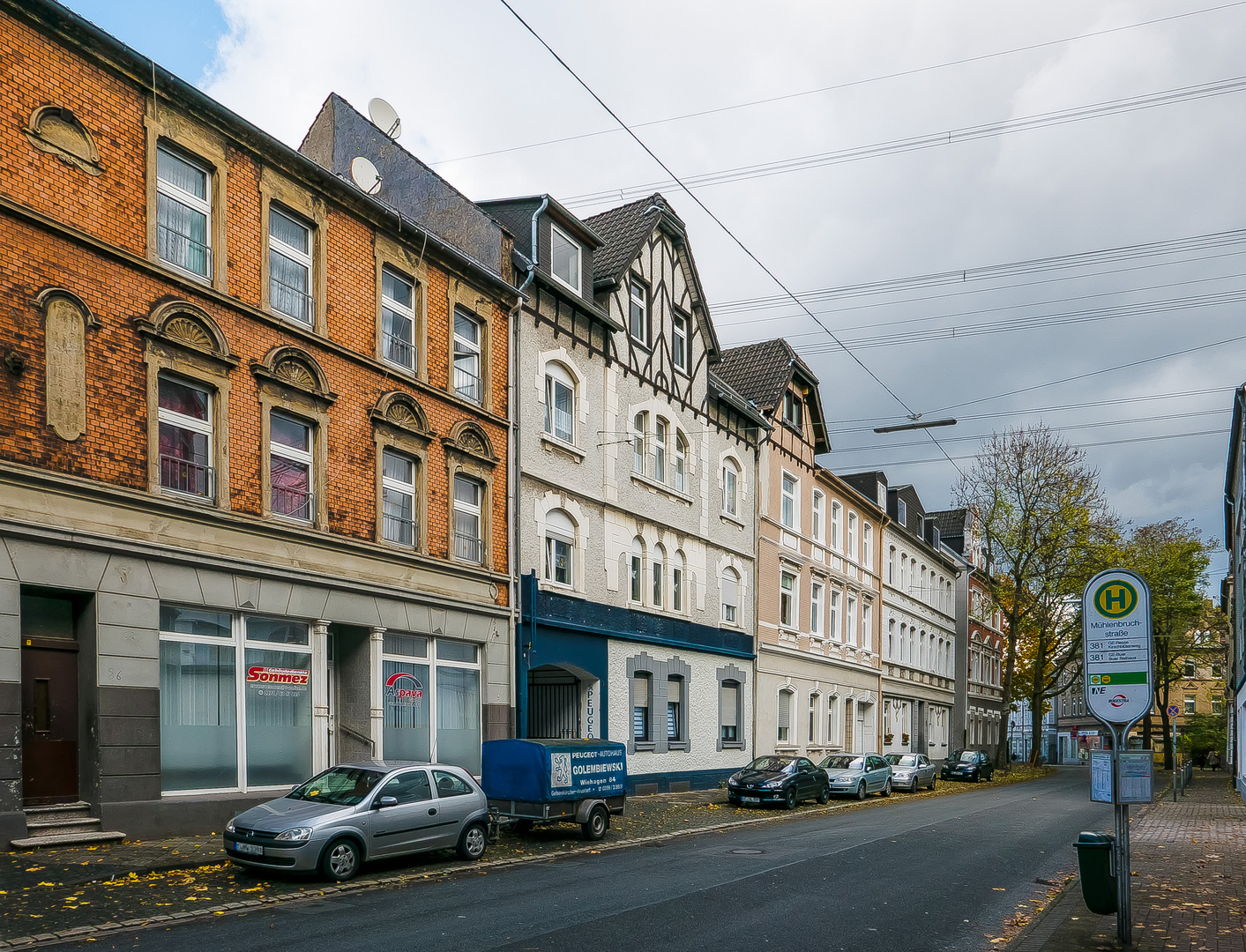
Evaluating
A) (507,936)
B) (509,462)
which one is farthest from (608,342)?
(507,936)

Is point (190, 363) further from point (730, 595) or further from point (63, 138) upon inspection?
point (730, 595)

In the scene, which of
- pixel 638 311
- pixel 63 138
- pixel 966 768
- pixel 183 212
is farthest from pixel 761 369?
pixel 63 138

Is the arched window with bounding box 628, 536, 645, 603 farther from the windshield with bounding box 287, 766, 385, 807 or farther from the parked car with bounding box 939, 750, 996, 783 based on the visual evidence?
the parked car with bounding box 939, 750, 996, 783

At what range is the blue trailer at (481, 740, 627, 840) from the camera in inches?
696

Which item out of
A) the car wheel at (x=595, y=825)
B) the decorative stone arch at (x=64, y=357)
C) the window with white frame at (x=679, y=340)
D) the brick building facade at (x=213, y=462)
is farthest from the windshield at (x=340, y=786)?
the window with white frame at (x=679, y=340)

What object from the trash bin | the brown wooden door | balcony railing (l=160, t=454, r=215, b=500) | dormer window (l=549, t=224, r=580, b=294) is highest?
dormer window (l=549, t=224, r=580, b=294)

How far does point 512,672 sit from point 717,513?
39.4 ft

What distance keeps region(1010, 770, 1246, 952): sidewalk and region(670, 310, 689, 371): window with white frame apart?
16514 millimetres

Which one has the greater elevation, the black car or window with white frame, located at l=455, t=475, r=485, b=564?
window with white frame, located at l=455, t=475, r=485, b=564

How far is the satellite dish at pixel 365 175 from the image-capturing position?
2375 cm

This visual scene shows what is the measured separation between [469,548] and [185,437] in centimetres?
736

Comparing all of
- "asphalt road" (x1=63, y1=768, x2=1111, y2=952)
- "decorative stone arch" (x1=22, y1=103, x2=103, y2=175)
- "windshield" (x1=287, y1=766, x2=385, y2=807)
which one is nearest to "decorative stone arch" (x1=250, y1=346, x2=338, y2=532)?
"decorative stone arch" (x1=22, y1=103, x2=103, y2=175)

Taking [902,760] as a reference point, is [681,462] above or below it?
above

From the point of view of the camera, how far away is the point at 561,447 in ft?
84.3
